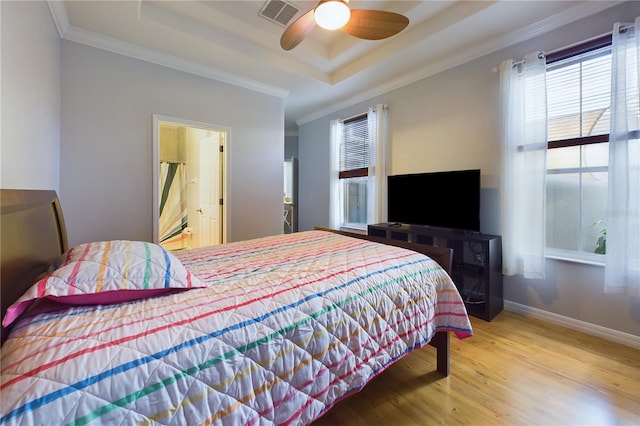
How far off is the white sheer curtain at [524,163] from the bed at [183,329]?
1603 mm

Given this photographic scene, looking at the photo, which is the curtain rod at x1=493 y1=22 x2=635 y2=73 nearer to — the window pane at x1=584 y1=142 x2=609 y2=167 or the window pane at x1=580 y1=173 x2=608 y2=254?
the window pane at x1=584 y1=142 x2=609 y2=167

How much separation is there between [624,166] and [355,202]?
3.09m

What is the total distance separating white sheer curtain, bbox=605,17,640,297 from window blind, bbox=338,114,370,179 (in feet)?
8.33

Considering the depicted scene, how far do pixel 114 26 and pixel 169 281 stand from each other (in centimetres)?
278

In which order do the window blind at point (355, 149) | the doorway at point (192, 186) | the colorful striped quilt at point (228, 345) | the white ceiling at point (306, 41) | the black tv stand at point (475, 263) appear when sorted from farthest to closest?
the window blind at point (355, 149) < the doorway at point (192, 186) < the black tv stand at point (475, 263) < the white ceiling at point (306, 41) < the colorful striped quilt at point (228, 345)

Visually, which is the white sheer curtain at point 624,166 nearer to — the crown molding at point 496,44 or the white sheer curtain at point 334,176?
the crown molding at point 496,44

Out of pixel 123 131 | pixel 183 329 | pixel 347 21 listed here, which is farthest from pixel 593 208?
pixel 123 131

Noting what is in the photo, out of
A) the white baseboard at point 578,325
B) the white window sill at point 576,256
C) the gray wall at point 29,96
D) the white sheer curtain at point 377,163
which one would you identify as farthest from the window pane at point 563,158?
the gray wall at point 29,96

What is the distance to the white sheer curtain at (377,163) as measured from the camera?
12.4 feet

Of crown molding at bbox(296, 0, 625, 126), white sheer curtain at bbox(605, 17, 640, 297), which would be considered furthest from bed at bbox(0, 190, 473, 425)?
crown molding at bbox(296, 0, 625, 126)

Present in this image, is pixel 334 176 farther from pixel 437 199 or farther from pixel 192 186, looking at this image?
pixel 192 186

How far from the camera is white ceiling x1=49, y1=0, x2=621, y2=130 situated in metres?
2.30

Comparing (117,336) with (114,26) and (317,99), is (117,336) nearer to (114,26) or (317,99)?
(114,26)

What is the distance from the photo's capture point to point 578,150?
7.64 ft
